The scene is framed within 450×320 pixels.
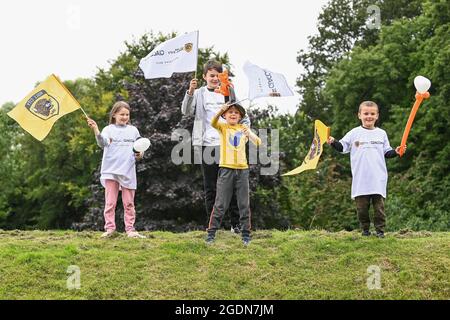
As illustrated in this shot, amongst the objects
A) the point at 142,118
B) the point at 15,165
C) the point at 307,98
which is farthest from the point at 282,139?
the point at 15,165

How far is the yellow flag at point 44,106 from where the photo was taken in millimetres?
11578

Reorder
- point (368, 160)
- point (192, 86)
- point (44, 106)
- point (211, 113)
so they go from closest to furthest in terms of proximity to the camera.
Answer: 1. point (368, 160)
2. point (192, 86)
3. point (211, 113)
4. point (44, 106)

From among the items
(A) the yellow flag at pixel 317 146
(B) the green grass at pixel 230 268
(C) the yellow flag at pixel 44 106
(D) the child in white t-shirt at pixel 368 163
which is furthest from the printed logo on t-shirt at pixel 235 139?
(C) the yellow flag at pixel 44 106

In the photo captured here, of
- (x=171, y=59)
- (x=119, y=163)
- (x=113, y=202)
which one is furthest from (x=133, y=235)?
(x=171, y=59)

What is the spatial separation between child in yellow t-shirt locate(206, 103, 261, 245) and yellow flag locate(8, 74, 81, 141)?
2503 millimetres

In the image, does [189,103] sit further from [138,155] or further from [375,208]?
[375,208]

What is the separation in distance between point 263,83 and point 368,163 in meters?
1.82

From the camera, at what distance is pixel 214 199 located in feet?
37.1

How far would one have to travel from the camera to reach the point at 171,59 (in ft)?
38.6

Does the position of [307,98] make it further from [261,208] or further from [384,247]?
[384,247]

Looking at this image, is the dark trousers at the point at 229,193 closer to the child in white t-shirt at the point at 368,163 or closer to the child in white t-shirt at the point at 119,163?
the child in white t-shirt at the point at 368,163

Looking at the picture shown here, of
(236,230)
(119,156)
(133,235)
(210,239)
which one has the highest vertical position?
(119,156)

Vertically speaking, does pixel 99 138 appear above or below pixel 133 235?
above
